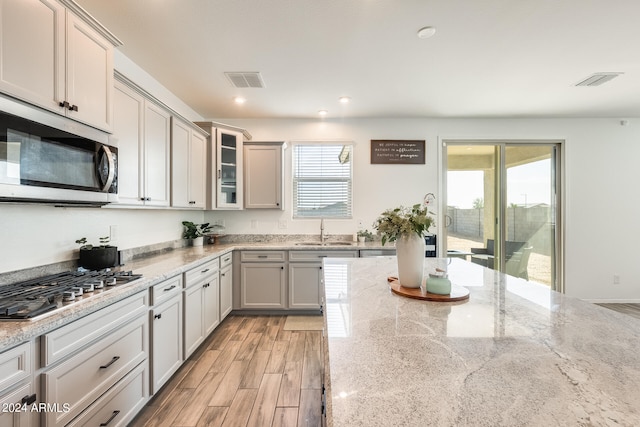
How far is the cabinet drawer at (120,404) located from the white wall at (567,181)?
246cm

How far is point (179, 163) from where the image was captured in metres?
2.79

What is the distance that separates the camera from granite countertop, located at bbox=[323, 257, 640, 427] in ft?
1.90

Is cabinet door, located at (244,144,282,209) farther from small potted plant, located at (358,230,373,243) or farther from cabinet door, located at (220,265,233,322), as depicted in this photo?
small potted plant, located at (358,230,373,243)

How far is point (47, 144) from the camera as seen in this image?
4.37 ft

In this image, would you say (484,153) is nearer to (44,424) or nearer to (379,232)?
(379,232)

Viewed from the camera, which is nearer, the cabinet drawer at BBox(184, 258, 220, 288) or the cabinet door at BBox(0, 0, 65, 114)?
the cabinet door at BBox(0, 0, 65, 114)

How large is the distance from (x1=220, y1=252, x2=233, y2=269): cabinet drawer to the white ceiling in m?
1.87

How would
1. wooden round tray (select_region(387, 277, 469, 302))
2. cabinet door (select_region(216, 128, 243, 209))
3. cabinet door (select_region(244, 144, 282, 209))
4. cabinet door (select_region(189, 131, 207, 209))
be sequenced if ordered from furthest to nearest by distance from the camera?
cabinet door (select_region(244, 144, 282, 209)) < cabinet door (select_region(216, 128, 243, 209)) < cabinet door (select_region(189, 131, 207, 209)) < wooden round tray (select_region(387, 277, 469, 302))

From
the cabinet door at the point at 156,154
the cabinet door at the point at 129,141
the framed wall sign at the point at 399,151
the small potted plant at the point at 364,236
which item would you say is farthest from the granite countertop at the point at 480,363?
the framed wall sign at the point at 399,151

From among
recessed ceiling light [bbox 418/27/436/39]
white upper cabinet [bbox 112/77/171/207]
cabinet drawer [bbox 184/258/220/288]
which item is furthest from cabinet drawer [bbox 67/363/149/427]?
recessed ceiling light [bbox 418/27/436/39]

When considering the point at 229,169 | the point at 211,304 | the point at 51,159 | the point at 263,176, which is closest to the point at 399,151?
the point at 263,176

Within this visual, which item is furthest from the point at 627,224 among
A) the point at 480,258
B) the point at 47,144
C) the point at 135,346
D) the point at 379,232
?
the point at 47,144

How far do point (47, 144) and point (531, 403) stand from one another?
2.05 meters

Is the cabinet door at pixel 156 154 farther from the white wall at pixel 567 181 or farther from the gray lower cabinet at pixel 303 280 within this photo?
the gray lower cabinet at pixel 303 280
